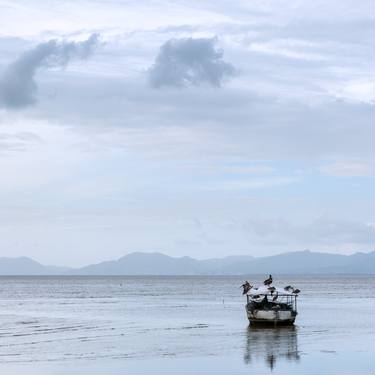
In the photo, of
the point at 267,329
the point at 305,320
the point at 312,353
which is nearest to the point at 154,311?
the point at 305,320

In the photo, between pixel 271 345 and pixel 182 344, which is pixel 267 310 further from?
pixel 182 344

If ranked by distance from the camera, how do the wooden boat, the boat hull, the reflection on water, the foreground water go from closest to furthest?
1. the foreground water
2. the reflection on water
3. the boat hull
4. the wooden boat

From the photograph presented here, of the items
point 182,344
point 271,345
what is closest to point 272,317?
point 271,345

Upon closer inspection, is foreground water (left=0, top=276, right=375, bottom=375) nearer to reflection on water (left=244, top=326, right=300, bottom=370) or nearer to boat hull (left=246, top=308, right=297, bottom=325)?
reflection on water (left=244, top=326, right=300, bottom=370)

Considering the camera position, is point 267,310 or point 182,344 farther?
point 267,310

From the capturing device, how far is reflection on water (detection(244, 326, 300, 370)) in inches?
2047

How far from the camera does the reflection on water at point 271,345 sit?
52000 mm

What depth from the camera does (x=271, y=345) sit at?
2359 inches

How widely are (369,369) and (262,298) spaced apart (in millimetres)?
30986

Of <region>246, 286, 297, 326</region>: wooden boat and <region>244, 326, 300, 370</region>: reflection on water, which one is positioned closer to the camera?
<region>244, 326, 300, 370</region>: reflection on water

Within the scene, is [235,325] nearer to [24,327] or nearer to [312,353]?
[24,327]

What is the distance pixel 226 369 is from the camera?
47.0 metres

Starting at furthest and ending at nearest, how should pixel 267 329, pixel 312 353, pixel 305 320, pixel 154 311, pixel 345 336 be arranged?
pixel 154 311 → pixel 305 320 → pixel 267 329 → pixel 345 336 → pixel 312 353

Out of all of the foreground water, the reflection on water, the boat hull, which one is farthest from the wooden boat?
the foreground water
